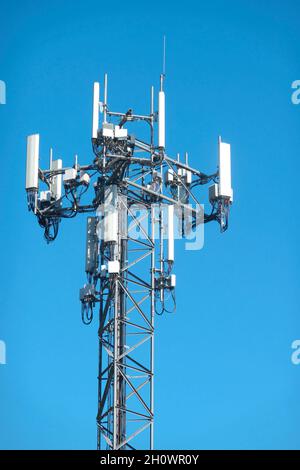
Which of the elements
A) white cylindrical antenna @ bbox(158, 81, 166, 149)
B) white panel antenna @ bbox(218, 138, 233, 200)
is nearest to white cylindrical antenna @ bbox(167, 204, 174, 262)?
white panel antenna @ bbox(218, 138, 233, 200)

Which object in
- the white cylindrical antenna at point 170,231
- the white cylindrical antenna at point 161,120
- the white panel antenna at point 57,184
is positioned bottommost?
the white cylindrical antenna at point 170,231

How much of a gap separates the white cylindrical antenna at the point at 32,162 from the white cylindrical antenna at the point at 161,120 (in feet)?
14.6

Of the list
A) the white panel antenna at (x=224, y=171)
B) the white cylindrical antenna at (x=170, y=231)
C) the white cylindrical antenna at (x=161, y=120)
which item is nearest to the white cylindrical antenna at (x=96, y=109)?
the white cylindrical antenna at (x=161, y=120)

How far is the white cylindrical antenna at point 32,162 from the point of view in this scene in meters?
54.0

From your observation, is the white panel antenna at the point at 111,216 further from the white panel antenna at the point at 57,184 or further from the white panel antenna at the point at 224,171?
the white panel antenna at the point at 224,171

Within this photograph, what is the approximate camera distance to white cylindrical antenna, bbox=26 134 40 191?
54.0 metres

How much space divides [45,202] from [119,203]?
351 cm

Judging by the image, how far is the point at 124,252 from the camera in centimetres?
5366

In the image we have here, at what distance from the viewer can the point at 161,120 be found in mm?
54469

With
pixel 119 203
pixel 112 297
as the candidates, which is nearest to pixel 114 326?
pixel 112 297

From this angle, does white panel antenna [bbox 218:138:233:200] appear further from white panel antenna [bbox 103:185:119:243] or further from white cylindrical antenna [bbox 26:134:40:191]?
white cylindrical antenna [bbox 26:134:40:191]

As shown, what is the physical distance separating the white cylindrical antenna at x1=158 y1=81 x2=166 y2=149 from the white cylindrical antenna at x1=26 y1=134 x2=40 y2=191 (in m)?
4.46
